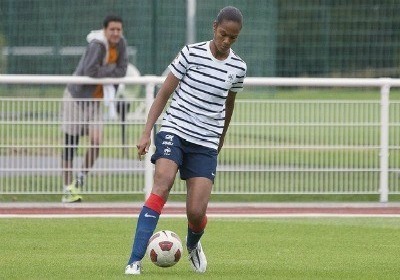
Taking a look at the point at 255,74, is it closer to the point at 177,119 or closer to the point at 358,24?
the point at 358,24

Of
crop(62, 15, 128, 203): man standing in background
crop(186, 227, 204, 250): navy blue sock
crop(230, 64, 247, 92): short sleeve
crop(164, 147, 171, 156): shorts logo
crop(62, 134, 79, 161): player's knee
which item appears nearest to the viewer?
crop(164, 147, 171, 156): shorts logo

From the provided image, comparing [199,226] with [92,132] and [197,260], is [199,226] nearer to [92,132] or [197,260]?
[197,260]

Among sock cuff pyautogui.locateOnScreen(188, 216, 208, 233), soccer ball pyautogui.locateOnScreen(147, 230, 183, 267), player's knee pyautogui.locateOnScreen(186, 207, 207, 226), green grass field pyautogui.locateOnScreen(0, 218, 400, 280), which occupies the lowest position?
green grass field pyautogui.locateOnScreen(0, 218, 400, 280)

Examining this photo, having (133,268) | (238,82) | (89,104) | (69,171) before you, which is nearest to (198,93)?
(238,82)

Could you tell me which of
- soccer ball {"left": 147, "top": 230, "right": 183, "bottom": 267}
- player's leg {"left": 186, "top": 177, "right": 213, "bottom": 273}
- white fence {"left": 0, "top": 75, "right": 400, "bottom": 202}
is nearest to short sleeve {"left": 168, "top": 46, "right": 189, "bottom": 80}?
player's leg {"left": 186, "top": 177, "right": 213, "bottom": 273}

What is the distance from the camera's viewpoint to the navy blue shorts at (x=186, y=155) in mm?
8922

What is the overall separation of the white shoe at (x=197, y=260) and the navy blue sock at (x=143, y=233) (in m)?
0.61

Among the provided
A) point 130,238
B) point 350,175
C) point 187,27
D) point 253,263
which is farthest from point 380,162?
point 253,263

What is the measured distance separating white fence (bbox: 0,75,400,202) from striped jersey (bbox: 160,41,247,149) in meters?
5.88

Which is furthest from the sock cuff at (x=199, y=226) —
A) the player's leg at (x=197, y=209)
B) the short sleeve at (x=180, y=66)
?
the short sleeve at (x=180, y=66)

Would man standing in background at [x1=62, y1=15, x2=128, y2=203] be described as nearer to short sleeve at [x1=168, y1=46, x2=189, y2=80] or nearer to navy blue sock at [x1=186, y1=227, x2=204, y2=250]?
navy blue sock at [x1=186, y1=227, x2=204, y2=250]

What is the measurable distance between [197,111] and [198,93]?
135 millimetres

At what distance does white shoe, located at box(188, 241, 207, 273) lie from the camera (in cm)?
918

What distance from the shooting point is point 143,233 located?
8.70 meters
